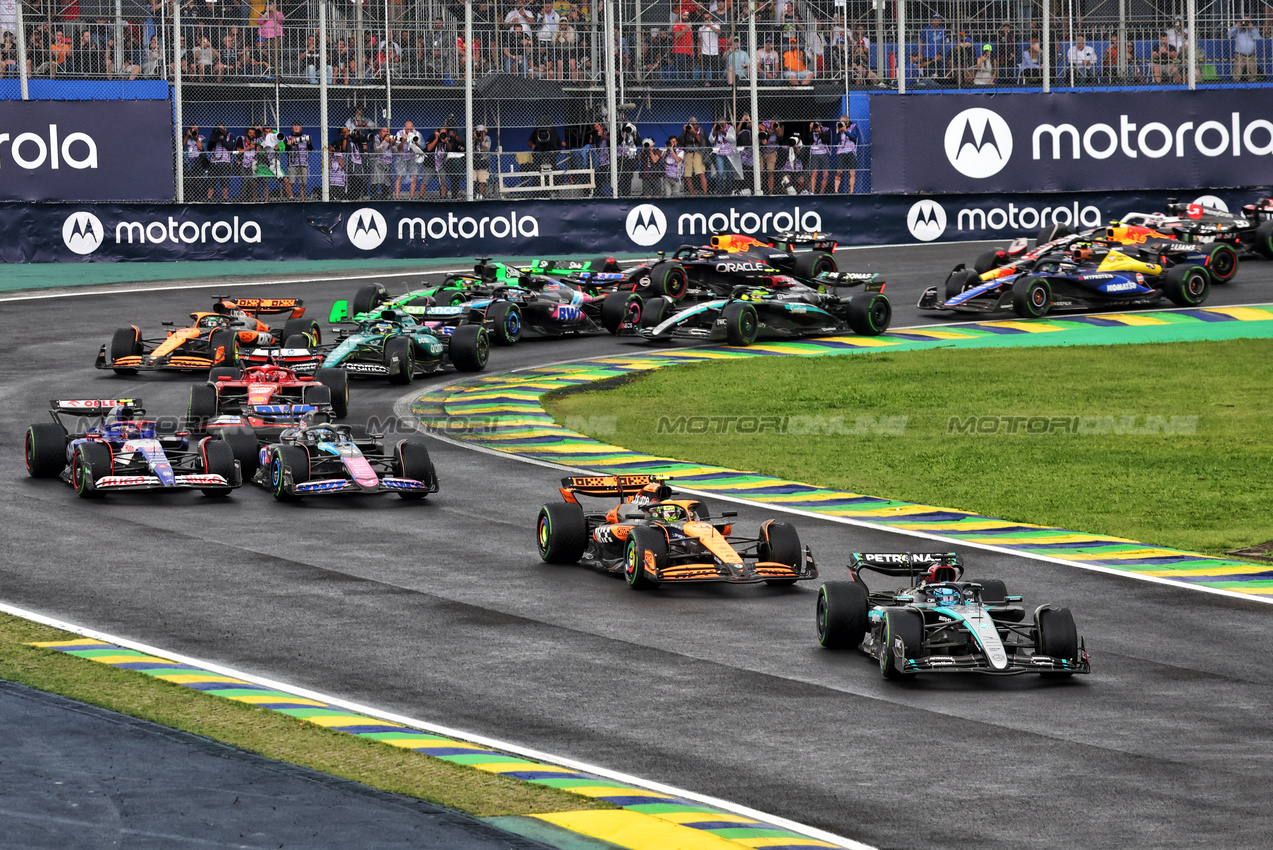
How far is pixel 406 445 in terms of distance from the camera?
1886cm

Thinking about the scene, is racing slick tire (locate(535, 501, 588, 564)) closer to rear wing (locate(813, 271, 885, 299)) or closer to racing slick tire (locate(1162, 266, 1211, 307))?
rear wing (locate(813, 271, 885, 299))

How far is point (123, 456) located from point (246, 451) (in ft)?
4.38

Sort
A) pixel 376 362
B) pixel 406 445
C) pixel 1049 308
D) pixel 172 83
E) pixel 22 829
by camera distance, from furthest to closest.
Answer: pixel 172 83 → pixel 1049 308 → pixel 376 362 → pixel 406 445 → pixel 22 829

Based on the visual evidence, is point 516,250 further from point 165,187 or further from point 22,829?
point 22,829

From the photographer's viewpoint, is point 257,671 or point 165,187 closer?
point 257,671

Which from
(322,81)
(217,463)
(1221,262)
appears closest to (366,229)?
(322,81)

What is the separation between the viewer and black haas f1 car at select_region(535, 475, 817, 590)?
14773 mm

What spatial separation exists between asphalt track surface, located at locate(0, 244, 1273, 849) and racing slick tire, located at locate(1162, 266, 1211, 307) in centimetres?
1818

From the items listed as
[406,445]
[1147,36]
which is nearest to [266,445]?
[406,445]

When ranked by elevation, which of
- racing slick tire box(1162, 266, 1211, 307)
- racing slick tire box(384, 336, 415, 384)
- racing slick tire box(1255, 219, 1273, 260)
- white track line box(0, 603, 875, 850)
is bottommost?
white track line box(0, 603, 875, 850)

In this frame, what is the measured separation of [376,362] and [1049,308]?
13.6m
